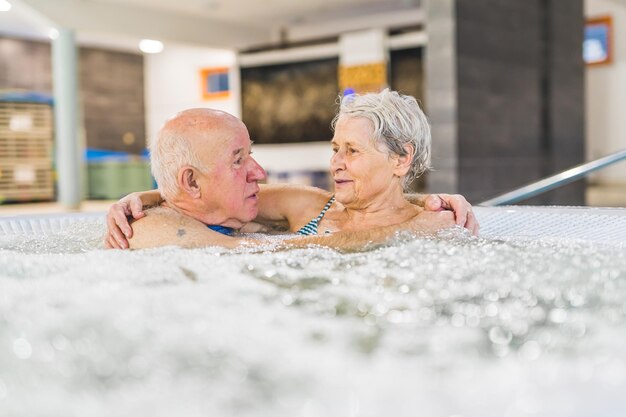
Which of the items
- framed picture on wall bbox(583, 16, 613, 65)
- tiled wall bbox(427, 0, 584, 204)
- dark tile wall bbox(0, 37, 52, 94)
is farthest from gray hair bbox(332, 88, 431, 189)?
dark tile wall bbox(0, 37, 52, 94)

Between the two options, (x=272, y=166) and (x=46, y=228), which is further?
(x=272, y=166)

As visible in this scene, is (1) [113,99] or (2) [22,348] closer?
(2) [22,348]

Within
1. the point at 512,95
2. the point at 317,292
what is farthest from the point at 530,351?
the point at 512,95

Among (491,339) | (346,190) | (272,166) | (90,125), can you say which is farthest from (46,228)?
(90,125)

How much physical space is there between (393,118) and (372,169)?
0.52 ft

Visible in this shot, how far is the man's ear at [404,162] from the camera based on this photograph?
2051mm

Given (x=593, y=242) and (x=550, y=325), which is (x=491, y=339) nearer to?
(x=550, y=325)

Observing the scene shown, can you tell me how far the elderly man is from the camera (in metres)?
1.98

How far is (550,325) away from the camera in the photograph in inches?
42.2

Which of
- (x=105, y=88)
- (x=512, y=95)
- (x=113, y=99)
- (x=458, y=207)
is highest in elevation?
(x=105, y=88)

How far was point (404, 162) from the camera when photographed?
2064 millimetres

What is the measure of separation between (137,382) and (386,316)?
0.45 meters

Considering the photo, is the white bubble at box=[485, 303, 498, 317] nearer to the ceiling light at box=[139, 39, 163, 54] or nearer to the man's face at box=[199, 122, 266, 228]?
the man's face at box=[199, 122, 266, 228]

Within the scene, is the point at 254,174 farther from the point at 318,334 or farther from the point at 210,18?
the point at 210,18
